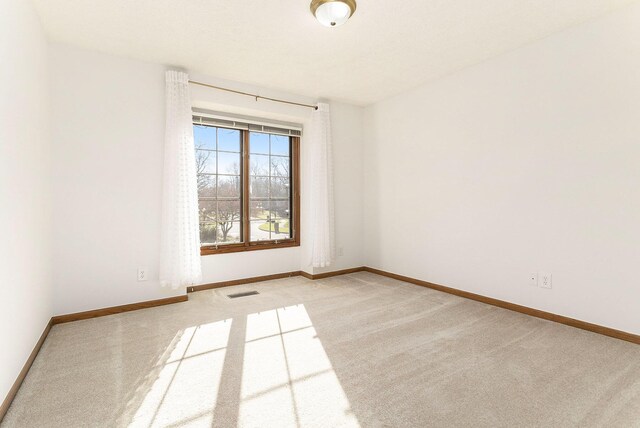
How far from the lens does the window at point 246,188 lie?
3.93m

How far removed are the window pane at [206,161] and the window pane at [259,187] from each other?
1.73ft

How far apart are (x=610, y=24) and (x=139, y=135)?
4082 millimetres

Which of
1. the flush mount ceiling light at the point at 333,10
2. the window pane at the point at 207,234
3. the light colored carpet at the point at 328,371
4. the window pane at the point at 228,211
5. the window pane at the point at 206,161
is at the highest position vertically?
the flush mount ceiling light at the point at 333,10

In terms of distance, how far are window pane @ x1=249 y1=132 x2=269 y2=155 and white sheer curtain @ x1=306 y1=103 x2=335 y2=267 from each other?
0.59 meters

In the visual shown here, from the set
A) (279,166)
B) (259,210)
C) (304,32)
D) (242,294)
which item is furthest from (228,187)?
(304,32)

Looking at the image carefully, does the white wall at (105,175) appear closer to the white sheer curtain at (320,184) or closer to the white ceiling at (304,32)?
the white ceiling at (304,32)

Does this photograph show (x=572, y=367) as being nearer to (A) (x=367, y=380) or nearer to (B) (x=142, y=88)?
(A) (x=367, y=380)

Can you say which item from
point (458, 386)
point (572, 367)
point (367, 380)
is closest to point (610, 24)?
point (572, 367)

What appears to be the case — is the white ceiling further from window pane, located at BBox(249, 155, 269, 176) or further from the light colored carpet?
the light colored carpet

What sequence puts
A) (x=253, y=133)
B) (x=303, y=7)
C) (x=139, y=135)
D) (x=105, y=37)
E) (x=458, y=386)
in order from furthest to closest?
(x=253, y=133)
(x=139, y=135)
(x=105, y=37)
(x=303, y=7)
(x=458, y=386)

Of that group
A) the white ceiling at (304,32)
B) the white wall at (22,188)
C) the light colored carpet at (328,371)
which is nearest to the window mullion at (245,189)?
the white ceiling at (304,32)

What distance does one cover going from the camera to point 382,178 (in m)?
4.57

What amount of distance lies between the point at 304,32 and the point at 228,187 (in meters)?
2.07

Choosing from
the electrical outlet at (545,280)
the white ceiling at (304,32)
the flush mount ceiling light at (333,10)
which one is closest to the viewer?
the flush mount ceiling light at (333,10)
